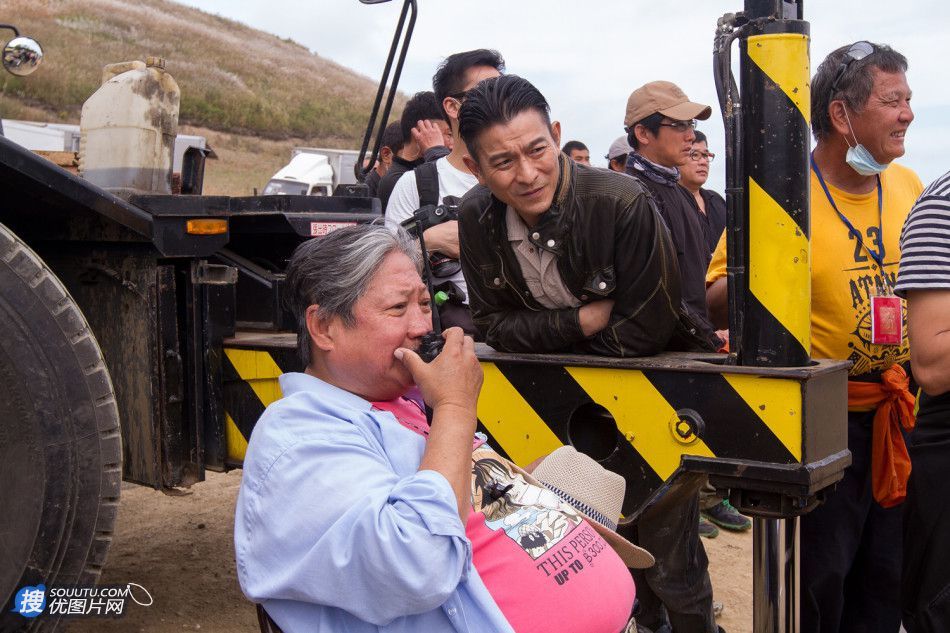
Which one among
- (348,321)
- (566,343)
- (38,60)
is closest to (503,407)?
(566,343)

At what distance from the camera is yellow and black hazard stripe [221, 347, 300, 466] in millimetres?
3160

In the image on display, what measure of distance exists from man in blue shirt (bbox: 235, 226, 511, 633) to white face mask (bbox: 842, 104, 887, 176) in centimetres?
160

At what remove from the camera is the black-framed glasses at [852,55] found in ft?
9.59

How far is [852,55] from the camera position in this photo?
2939mm

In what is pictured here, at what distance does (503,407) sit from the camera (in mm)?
2742

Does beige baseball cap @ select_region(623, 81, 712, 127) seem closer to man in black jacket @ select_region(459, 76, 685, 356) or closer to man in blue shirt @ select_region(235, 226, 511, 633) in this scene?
man in black jacket @ select_region(459, 76, 685, 356)

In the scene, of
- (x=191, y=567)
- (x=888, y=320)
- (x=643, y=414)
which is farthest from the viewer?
(x=191, y=567)

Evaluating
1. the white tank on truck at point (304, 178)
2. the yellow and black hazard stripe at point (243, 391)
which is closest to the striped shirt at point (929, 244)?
the yellow and black hazard stripe at point (243, 391)

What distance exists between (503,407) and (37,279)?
4.43 ft

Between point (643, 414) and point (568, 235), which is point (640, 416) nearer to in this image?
point (643, 414)

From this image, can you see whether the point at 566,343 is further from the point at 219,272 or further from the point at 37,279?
the point at 37,279

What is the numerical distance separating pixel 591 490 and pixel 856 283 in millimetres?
1230

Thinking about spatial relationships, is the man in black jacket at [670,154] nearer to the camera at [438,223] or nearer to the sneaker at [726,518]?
the camera at [438,223]

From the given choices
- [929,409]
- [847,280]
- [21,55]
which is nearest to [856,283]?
[847,280]
